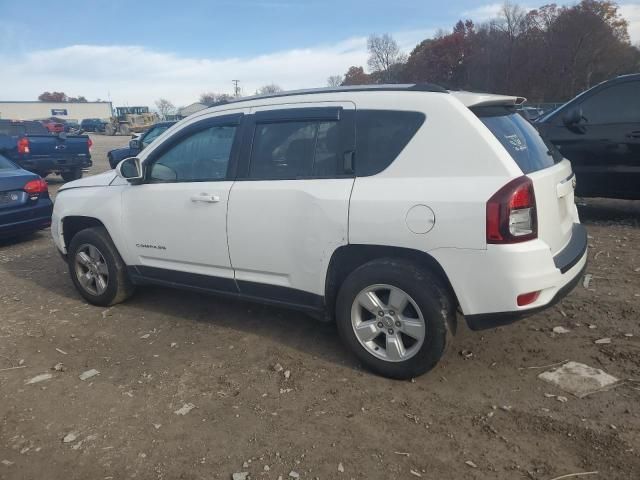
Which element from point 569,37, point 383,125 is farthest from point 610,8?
point 383,125

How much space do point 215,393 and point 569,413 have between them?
2165mm

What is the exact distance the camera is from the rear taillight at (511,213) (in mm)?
2709

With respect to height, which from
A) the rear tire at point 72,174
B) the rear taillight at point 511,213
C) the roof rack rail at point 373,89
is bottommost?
the rear tire at point 72,174

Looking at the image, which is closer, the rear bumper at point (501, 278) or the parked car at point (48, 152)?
the rear bumper at point (501, 278)

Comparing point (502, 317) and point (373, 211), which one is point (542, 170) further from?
point (373, 211)

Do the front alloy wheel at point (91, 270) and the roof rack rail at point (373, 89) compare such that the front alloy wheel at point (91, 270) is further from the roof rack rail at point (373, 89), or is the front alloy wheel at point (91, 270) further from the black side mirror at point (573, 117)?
the black side mirror at point (573, 117)

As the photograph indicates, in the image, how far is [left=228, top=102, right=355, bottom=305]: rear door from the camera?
10.7ft

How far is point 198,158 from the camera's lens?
4.00 m

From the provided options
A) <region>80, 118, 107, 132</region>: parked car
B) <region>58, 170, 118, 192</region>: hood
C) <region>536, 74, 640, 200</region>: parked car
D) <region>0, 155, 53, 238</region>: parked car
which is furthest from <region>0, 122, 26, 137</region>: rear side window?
<region>80, 118, 107, 132</region>: parked car

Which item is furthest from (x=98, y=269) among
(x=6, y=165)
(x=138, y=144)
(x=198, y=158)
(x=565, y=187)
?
(x=138, y=144)

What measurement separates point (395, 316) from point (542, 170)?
1315mm

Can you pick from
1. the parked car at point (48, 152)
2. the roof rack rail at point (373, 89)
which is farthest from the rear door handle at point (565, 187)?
the parked car at point (48, 152)

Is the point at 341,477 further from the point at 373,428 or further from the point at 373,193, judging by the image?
the point at 373,193

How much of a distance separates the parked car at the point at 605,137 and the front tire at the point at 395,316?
15.5 ft
